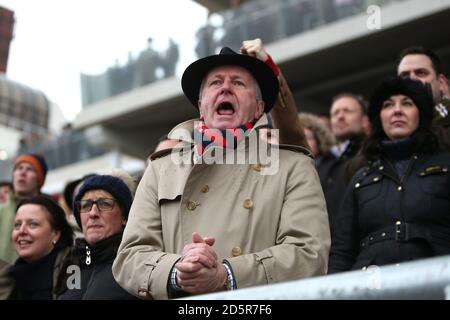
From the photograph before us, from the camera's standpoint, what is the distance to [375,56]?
50.2 feet

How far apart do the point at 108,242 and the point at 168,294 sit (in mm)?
1433

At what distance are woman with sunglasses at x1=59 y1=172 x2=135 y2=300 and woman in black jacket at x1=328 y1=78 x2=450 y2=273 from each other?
4.16ft

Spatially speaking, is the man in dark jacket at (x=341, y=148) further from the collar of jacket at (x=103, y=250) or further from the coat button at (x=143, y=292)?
the coat button at (x=143, y=292)

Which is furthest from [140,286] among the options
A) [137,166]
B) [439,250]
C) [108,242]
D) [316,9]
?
[137,166]

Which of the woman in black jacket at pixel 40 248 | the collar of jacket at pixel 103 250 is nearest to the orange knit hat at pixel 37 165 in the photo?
the woman in black jacket at pixel 40 248

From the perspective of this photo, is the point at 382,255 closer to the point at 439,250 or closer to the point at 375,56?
the point at 439,250

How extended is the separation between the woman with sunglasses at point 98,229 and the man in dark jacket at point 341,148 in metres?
1.48

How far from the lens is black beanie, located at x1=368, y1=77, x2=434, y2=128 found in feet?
15.3

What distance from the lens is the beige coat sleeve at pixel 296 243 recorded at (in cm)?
322

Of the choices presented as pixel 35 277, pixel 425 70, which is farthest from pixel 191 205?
pixel 425 70

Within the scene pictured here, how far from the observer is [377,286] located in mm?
1584

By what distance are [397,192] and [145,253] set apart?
160cm
